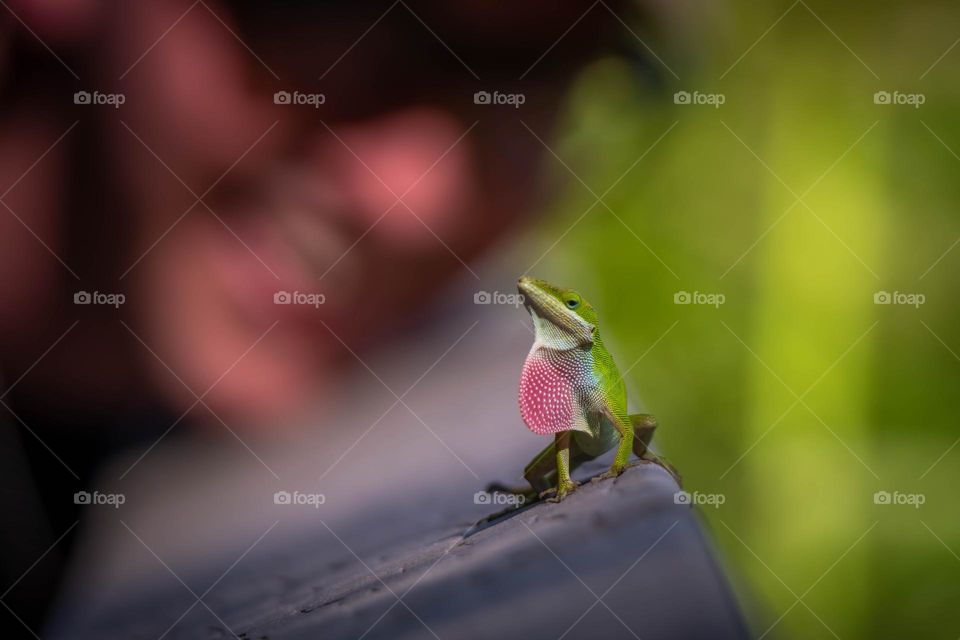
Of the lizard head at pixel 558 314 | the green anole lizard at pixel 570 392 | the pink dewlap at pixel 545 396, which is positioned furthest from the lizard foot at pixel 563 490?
the lizard head at pixel 558 314

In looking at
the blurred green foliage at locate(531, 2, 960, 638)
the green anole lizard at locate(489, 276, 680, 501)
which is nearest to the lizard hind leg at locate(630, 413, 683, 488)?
the green anole lizard at locate(489, 276, 680, 501)

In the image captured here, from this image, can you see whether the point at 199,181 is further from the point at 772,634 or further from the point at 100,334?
the point at 772,634

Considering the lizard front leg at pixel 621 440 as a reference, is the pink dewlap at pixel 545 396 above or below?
above

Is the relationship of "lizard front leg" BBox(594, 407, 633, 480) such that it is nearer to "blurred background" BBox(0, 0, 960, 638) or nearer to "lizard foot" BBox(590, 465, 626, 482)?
A: "lizard foot" BBox(590, 465, 626, 482)

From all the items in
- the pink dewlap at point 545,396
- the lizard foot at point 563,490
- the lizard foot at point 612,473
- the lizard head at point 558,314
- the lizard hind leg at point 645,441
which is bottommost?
the lizard foot at point 563,490

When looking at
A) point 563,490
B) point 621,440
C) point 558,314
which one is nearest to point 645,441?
point 621,440

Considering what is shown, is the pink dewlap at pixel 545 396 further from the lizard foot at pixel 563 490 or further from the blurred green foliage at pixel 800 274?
the blurred green foliage at pixel 800 274

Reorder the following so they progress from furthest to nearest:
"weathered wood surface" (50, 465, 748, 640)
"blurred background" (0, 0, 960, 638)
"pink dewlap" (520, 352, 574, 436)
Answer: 1. "blurred background" (0, 0, 960, 638)
2. "pink dewlap" (520, 352, 574, 436)
3. "weathered wood surface" (50, 465, 748, 640)
